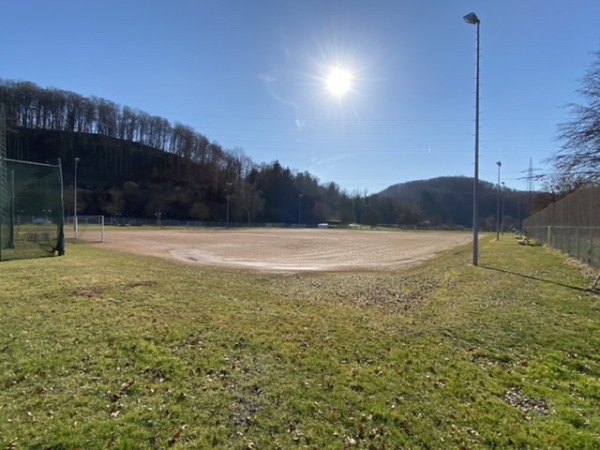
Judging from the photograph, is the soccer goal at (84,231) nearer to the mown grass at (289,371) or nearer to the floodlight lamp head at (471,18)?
the mown grass at (289,371)

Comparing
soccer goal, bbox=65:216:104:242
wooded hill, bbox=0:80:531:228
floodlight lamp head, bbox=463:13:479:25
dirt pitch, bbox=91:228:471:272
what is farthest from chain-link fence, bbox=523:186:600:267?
Result: wooded hill, bbox=0:80:531:228

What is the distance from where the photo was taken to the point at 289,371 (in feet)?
13.3

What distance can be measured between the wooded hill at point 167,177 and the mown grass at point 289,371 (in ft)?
320

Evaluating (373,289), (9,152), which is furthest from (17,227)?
(9,152)

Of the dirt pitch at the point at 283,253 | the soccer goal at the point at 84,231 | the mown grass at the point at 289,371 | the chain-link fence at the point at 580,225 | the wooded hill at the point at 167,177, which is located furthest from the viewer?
the wooded hill at the point at 167,177

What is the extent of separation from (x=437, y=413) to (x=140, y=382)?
2.88m

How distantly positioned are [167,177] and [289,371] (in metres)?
123

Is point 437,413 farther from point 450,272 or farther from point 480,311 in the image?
point 450,272

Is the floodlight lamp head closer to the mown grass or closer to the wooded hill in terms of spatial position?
the mown grass

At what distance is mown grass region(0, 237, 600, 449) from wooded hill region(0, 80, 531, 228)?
3843 inches

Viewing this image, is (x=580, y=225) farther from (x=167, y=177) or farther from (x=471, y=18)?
(x=167, y=177)

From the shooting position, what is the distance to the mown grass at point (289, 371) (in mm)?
2963

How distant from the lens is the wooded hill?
106 m

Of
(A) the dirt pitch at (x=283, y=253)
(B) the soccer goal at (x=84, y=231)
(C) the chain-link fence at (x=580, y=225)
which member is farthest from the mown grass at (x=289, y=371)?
(B) the soccer goal at (x=84, y=231)
